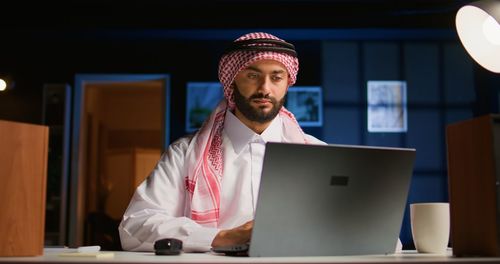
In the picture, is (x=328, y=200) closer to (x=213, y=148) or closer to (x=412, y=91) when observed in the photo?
(x=213, y=148)

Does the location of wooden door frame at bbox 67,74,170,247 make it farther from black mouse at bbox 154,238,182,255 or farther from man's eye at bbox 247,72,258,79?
black mouse at bbox 154,238,182,255

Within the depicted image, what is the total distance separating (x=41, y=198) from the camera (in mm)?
1528

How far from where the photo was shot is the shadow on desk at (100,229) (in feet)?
17.3

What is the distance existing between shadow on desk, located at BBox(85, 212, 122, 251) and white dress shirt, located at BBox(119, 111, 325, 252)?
2689mm

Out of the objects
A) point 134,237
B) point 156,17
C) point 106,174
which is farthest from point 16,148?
point 106,174

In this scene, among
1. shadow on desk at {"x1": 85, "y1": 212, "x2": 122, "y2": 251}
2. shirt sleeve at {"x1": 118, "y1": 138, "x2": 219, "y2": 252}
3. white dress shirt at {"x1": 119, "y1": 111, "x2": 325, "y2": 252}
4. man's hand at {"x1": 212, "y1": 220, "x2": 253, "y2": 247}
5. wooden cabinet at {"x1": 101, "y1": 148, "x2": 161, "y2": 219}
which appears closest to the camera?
man's hand at {"x1": 212, "y1": 220, "x2": 253, "y2": 247}

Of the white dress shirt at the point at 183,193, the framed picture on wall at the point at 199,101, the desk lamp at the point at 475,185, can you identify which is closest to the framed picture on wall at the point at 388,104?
the framed picture on wall at the point at 199,101

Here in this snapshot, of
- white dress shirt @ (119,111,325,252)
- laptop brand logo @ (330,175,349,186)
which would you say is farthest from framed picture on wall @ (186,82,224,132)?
laptop brand logo @ (330,175,349,186)

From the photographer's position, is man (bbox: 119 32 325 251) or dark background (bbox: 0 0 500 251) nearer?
man (bbox: 119 32 325 251)

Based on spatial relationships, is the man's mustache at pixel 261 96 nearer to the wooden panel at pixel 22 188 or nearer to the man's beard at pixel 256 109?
the man's beard at pixel 256 109

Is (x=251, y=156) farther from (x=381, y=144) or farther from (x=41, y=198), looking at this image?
(x=381, y=144)

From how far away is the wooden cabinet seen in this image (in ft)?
26.1

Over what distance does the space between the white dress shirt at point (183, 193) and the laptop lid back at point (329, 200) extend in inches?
20.2

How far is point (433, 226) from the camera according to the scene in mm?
1777
